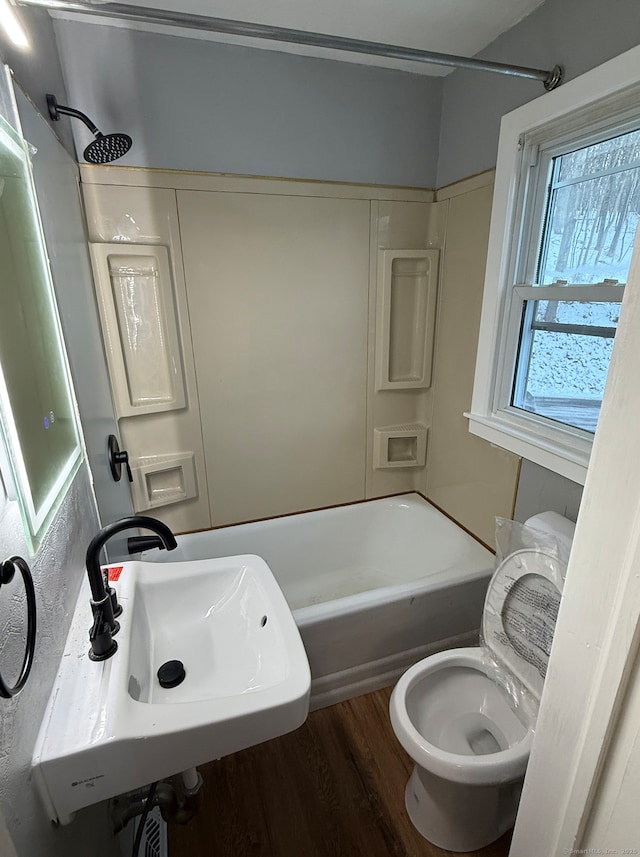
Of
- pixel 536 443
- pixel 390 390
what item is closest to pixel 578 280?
pixel 536 443

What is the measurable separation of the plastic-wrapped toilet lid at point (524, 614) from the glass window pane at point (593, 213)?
35.5 inches

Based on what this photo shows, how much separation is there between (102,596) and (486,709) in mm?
1253

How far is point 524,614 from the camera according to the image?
127 centimetres

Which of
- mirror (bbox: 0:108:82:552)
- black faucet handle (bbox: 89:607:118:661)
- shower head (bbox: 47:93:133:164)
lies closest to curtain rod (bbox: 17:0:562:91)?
shower head (bbox: 47:93:133:164)

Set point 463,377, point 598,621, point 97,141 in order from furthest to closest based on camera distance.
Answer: point 463,377 < point 97,141 < point 598,621

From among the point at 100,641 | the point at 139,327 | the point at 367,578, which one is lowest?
the point at 367,578

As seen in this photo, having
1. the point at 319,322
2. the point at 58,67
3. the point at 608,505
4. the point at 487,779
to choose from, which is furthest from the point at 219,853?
the point at 58,67

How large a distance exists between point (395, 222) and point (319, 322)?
1.92 feet

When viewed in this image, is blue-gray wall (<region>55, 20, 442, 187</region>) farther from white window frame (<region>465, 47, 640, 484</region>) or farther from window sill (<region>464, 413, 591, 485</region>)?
window sill (<region>464, 413, 591, 485</region>)

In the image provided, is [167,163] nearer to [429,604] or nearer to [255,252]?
[255,252]

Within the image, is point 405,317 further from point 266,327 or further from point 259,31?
point 259,31

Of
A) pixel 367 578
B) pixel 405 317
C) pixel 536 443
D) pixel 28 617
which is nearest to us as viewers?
pixel 28 617

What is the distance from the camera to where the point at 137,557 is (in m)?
1.72

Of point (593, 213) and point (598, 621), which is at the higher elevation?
point (593, 213)
